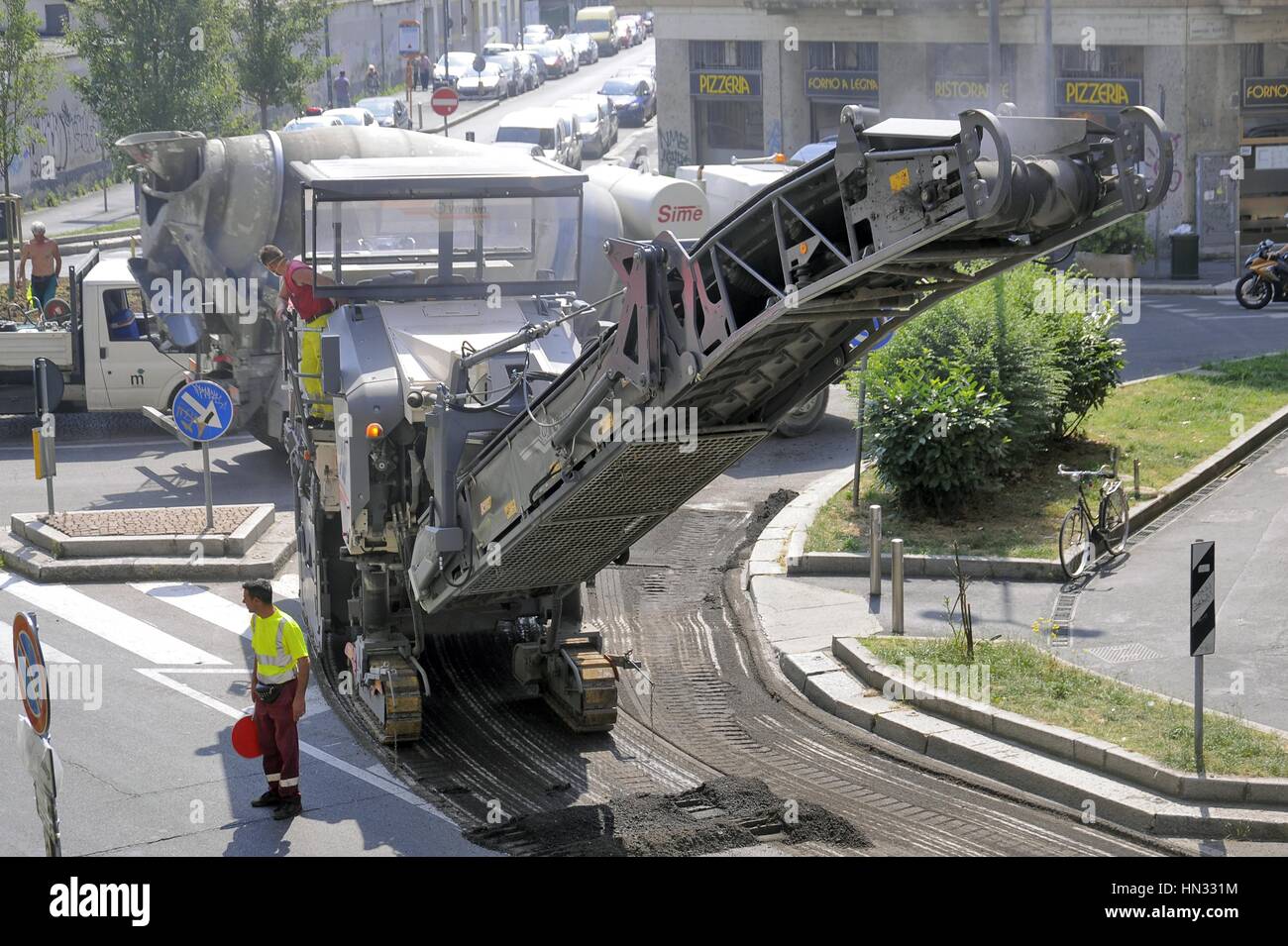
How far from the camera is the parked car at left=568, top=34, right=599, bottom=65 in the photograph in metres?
68.2

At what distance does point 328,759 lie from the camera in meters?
11.5

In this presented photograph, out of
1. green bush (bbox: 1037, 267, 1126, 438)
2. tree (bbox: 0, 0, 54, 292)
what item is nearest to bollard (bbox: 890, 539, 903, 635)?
green bush (bbox: 1037, 267, 1126, 438)

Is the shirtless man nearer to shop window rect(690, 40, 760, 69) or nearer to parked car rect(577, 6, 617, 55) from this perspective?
shop window rect(690, 40, 760, 69)

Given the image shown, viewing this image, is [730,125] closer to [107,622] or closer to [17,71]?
[17,71]

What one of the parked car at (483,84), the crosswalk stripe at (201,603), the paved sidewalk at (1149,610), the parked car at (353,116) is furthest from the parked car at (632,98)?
the crosswalk stripe at (201,603)

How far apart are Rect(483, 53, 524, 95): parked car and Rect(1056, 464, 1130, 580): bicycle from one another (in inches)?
1832

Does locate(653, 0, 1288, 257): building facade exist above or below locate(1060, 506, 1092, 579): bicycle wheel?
above

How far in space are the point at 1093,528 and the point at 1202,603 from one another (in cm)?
440

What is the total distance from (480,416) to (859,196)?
3.62 meters

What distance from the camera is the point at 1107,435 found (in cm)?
1886

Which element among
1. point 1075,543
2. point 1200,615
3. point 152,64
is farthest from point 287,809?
point 152,64

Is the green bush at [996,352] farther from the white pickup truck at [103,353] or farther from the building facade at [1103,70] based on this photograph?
the building facade at [1103,70]

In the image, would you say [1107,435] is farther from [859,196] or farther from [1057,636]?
[859,196]
